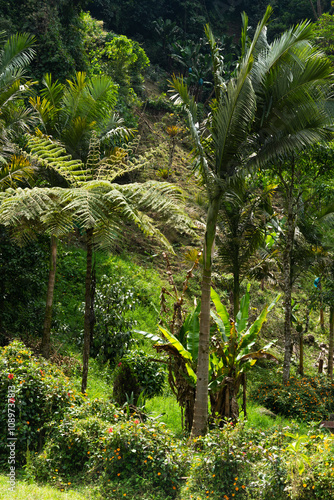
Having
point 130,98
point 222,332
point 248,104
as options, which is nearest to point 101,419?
point 222,332

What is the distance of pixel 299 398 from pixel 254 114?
7829 millimetres

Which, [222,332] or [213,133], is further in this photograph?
[222,332]

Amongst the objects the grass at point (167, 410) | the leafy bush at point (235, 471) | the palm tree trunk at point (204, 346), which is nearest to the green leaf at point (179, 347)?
the palm tree trunk at point (204, 346)

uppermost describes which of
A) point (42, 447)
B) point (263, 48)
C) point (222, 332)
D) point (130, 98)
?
point (130, 98)

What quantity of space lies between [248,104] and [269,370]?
11462mm

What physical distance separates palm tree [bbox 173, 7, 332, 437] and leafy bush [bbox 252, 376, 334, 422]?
222 inches

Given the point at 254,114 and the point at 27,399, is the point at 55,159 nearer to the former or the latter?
the point at 254,114

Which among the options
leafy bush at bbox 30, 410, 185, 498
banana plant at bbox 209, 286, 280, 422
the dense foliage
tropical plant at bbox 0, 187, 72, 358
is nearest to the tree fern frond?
tropical plant at bbox 0, 187, 72, 358

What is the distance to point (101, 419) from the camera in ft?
19.6

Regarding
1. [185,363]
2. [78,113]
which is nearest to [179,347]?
[185,363]

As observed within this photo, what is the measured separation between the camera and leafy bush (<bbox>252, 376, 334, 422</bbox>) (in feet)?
35.7

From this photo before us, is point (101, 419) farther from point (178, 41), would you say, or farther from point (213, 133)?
point (178, 41)

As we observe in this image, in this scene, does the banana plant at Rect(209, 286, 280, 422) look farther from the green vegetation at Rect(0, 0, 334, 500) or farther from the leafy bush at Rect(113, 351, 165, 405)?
the leafy bush at Rect(113, 351, 165, 405)

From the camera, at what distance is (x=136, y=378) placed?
8477 millimetres
